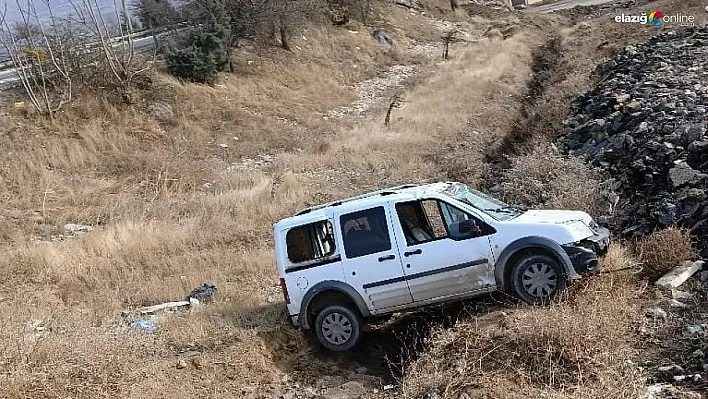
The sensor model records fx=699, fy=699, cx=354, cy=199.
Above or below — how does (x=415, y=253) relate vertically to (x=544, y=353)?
above

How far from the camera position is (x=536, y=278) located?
7.81 meters

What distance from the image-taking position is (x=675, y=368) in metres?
5.99

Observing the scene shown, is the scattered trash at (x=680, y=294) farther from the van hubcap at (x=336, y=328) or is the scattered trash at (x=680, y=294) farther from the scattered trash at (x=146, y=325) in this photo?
the scattered trash at (x=146, y=325)

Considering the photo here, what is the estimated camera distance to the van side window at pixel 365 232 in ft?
26.9

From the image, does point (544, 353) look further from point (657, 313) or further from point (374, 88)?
point (374, 88)

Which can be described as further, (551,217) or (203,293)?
(203,293)

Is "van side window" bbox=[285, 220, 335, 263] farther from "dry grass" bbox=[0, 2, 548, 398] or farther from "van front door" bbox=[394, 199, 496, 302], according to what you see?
"dry grass" bbox=[0, 2, 548, 398]

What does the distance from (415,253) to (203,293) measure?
13.7 ft

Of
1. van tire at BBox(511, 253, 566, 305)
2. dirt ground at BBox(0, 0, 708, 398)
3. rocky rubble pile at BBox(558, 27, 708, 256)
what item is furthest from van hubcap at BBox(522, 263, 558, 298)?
rocky rubble pile at BBox(558, 27, 708, 256)

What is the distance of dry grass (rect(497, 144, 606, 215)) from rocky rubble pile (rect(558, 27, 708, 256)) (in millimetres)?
391

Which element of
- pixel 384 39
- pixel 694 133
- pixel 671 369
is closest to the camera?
pixel 671 369

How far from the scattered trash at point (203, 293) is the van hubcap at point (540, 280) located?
16.4 ft

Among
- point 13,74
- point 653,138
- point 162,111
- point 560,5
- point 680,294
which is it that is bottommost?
point 680,294

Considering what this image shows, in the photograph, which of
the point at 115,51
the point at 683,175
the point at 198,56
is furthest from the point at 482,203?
the point at 115,51
